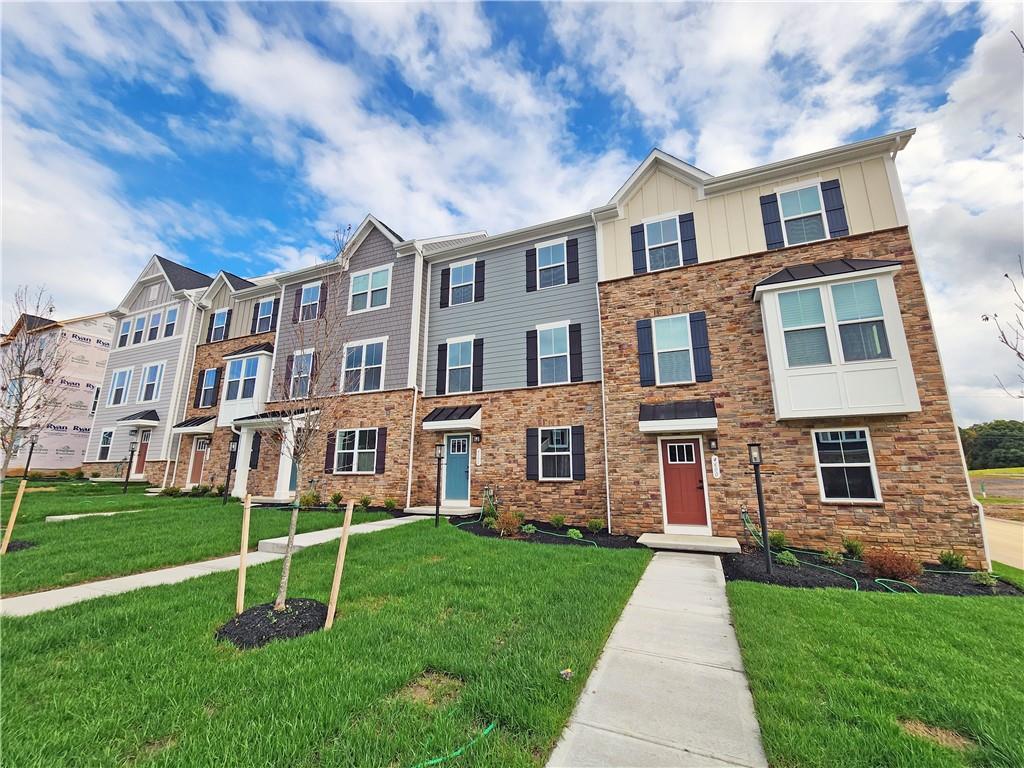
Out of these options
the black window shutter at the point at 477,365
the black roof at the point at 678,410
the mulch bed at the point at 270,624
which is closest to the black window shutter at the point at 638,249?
the black roof at the point at 678,410

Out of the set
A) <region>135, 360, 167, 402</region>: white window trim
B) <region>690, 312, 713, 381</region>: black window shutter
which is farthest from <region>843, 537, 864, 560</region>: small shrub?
<region>135, 360, 167, 402</region>: white window trim

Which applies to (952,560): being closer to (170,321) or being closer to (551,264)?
(551,264)

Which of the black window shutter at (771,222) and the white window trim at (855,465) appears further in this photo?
the black window shutter at (771,222)

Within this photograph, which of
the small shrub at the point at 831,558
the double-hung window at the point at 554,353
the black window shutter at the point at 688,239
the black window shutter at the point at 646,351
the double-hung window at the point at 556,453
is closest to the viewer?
the small shrub at the point at 831,558

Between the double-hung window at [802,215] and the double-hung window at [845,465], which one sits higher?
the double-hung window at [802,215]

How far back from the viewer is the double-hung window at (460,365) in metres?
14.5

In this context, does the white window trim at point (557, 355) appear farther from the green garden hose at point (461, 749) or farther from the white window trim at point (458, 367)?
the green garden hose at point (461, 749)

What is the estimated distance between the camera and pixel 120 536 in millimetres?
8328

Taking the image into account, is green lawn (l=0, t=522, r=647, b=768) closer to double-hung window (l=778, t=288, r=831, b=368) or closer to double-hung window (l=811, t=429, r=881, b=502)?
double-hung window (l=811, t=429, r=881, b=502)

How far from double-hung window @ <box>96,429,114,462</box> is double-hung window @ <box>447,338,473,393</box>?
20583 millimetres

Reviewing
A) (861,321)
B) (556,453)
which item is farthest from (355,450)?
(861,321)

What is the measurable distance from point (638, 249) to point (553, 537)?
8730mm

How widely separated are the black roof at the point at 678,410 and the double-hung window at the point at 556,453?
8.21 feet

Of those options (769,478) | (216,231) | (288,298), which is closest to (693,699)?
(769,478)
